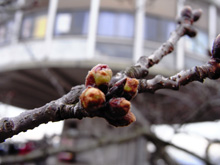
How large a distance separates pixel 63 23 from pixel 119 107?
7602 millimetres

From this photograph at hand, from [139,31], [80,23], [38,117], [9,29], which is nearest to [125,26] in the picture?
[139,31]

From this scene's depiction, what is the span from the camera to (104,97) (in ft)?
2.01

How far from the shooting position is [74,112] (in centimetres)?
70

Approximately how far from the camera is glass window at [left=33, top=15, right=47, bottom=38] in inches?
314

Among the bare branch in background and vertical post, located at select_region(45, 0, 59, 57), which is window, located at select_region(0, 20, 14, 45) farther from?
the bare branch in background

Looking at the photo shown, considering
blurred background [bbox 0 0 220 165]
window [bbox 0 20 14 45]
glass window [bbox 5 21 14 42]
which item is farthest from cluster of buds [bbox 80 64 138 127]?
window [bbox 0 20 14 45]

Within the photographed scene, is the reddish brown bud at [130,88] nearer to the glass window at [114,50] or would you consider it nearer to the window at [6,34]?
the glass window at [114,50]

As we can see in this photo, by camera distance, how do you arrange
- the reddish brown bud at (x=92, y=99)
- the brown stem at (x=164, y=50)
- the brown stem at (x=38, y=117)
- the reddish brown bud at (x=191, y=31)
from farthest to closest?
the reddish brown bud at (x=191, y=31)
the brown stem at (x=164, y=50)
the brown stem at (x=38, y=117)
the reddish brown bud at (x=92, y=99)

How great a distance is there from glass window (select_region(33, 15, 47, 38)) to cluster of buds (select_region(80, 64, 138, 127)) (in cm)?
759

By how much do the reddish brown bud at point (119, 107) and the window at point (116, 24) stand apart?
7.10 metres

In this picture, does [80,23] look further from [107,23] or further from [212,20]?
[212,20]

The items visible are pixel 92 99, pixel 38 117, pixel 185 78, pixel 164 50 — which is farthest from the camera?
pixel 164 50

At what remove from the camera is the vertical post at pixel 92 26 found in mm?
7289

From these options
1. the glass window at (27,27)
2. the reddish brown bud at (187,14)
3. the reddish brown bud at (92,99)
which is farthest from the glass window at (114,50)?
the reddish brown bud at (92,99)
